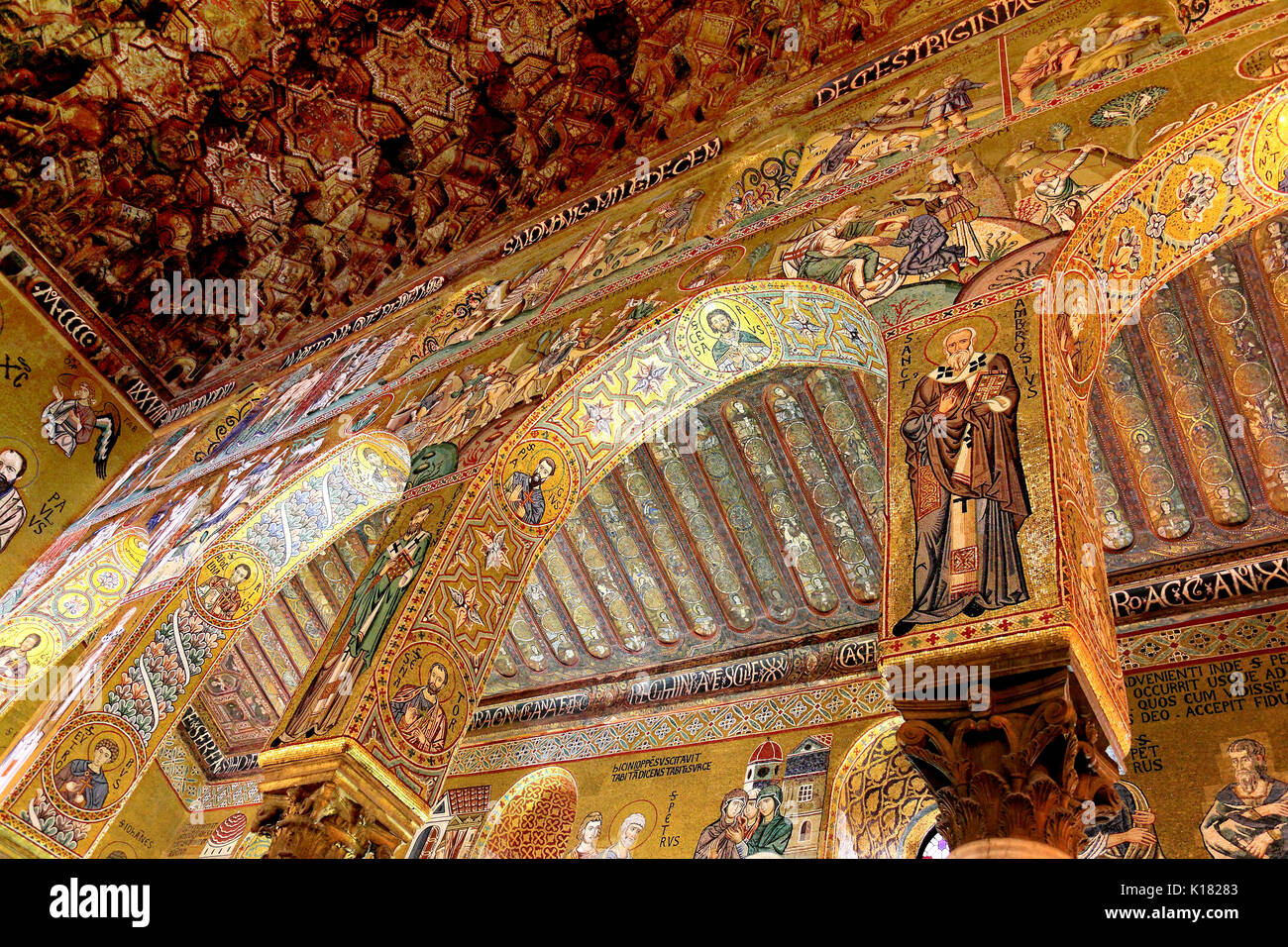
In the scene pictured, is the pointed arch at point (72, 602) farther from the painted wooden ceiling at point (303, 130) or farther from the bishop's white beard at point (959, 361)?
the bishop's white beard at point (959, 361)

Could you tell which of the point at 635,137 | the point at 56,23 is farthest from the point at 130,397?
the point at 635,137

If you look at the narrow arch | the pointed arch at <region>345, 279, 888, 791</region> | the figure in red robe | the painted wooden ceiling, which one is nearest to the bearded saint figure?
the pointed arch at <region>345, 279, 888, 791</region>

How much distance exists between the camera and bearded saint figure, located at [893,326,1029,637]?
3.38 metres

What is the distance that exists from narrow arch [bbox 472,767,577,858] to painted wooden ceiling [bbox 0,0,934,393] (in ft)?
15.4

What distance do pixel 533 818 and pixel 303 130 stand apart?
21.4 feet

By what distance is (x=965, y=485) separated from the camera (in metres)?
3.66

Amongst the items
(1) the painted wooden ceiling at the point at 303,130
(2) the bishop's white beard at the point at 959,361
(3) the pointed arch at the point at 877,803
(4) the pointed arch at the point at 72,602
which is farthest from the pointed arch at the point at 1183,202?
(4) the pointed arch at the point at 72,602

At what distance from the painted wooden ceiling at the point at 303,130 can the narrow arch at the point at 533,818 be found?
4.68 metres

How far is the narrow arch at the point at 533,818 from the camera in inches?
330

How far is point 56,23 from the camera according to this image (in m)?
8.84

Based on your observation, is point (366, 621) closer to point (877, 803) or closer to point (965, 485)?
point (965, 485)

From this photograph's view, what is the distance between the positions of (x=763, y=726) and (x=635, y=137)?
470 centimetres

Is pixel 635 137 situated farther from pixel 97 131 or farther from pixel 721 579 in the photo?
pixel 97 131

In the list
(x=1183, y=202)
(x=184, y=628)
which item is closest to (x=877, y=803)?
(x=1183, y=202)
